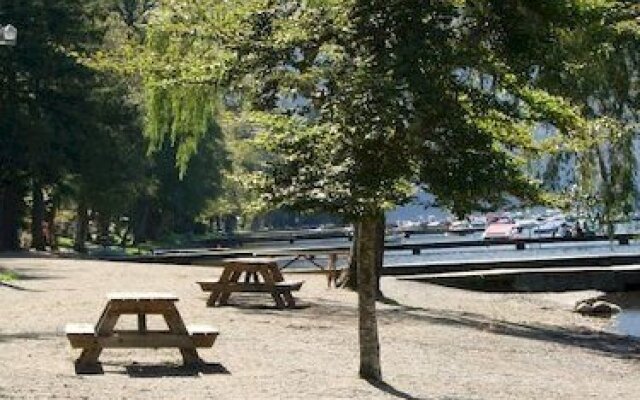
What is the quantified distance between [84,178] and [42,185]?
240cm

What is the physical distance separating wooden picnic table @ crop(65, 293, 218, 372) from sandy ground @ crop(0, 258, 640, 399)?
0.73ft

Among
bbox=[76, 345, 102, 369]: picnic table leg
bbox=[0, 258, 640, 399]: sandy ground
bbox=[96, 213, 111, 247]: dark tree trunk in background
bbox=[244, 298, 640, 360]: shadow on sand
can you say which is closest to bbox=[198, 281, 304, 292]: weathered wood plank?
bbox=[0, 258, 640, 399]: sandy ground

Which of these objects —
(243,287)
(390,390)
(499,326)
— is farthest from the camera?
(499,326)

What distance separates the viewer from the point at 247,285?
2016cm

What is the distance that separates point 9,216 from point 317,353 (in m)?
38.5

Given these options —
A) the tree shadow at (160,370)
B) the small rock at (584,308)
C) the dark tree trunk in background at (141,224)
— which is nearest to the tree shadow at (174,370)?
the tree shadow at (160,370)

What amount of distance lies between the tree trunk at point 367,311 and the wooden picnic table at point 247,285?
8223 millimetres

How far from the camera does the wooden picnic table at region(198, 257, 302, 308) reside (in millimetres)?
19984

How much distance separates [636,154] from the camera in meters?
22.0

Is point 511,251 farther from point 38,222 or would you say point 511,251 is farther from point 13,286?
point 13,286

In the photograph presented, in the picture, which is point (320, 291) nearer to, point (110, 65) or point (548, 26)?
point (110, 65)

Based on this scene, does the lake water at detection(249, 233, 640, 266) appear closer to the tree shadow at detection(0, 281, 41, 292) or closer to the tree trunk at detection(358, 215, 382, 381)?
the tree shadow at detection(0, 281, 41, 292)

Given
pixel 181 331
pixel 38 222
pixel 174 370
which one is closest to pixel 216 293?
pixel 181 331

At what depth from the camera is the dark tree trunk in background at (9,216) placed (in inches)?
1922
